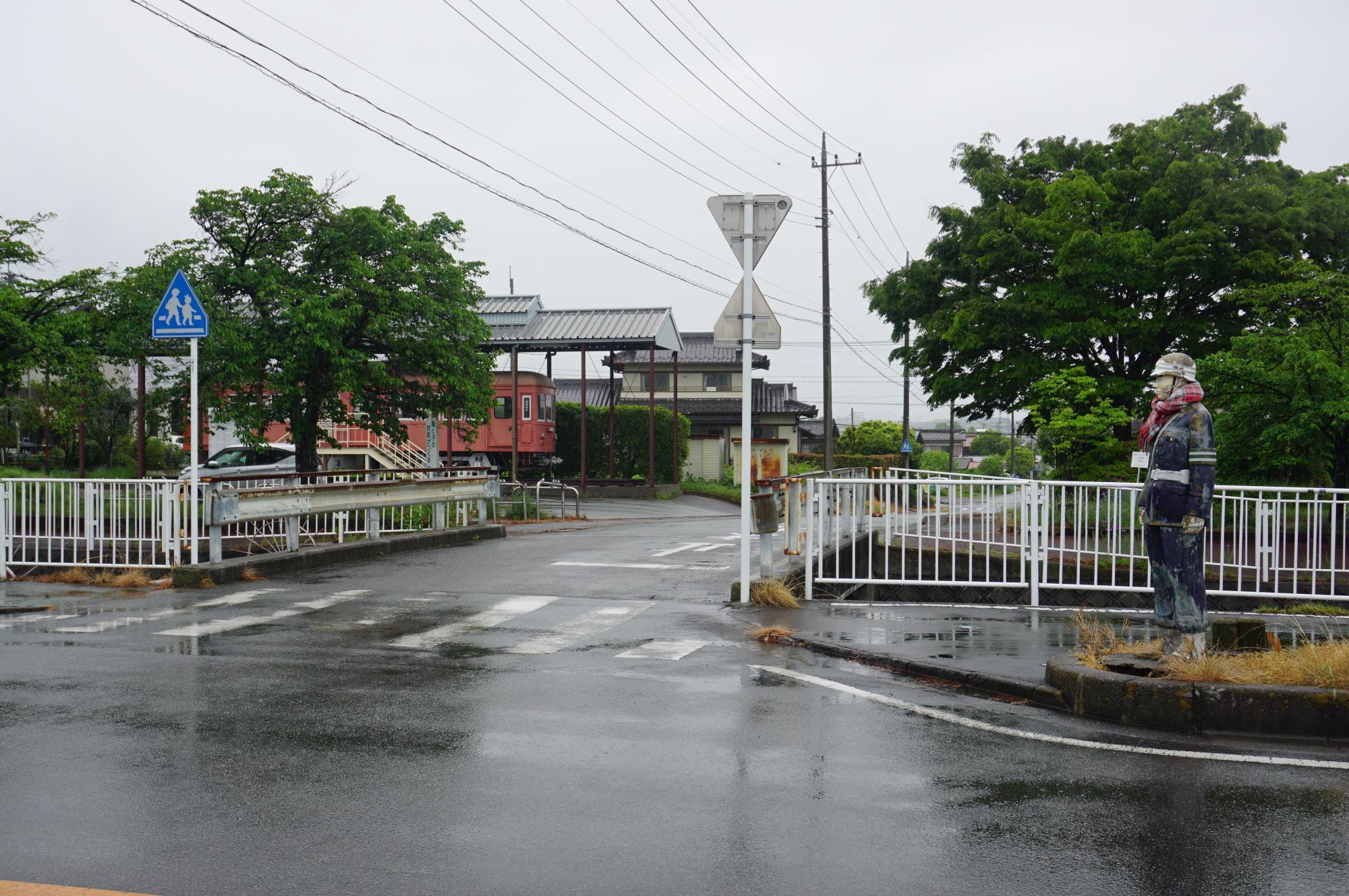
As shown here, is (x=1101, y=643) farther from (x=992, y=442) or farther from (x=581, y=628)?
(x=992, y=442)

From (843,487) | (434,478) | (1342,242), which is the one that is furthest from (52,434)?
(1342,242)

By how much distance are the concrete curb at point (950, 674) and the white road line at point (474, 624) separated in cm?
272

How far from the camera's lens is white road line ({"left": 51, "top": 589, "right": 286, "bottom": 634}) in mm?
9336

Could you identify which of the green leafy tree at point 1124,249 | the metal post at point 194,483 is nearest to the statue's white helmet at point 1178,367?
the metal post at point 194,483

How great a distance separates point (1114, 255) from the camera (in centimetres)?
2389

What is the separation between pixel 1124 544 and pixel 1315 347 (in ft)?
22.0

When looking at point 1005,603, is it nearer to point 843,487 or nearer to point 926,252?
point 843,487

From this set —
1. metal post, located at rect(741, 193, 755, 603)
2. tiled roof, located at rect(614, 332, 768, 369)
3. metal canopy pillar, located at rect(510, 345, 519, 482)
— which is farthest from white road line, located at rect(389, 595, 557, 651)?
tiled roof, located at rect(614, 332, 768, 369)

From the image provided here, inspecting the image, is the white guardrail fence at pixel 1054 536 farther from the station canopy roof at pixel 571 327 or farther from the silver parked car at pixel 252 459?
the station canopy roof at pixel 571 327

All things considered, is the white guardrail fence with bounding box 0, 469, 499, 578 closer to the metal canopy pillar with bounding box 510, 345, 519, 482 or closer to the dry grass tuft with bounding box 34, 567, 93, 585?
the dry grass tuft with bounding box 34, 567, 93, 585

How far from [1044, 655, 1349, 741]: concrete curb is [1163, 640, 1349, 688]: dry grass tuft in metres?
0.12

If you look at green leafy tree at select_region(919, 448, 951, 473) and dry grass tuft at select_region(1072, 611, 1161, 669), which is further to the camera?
green leafy tree at select_region(919, 448, 951, 473)

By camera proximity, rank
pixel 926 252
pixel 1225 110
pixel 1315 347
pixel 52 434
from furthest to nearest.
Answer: pixel 52 434 → pixel 926 252 → pixel 1225 110 → pixel 1315 347

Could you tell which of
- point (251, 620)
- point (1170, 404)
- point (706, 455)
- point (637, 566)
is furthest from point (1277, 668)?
point (706, 455)
